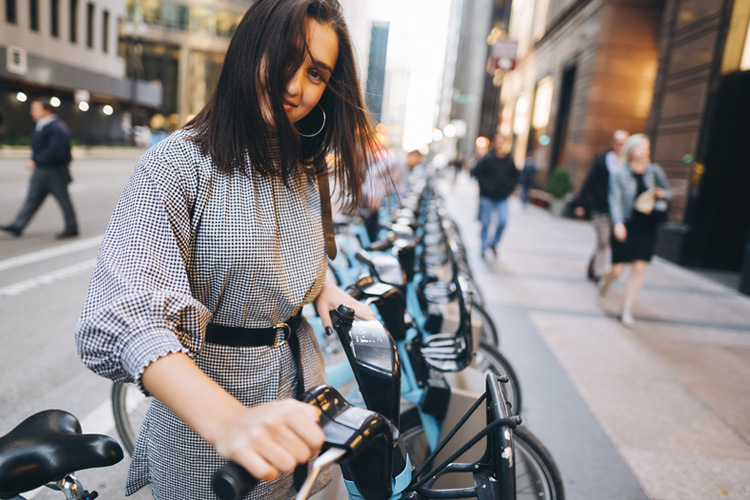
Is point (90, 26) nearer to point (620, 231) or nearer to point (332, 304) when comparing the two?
point (620, 231)

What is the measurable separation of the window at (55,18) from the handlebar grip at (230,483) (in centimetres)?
3892

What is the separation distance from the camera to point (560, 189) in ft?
55.8

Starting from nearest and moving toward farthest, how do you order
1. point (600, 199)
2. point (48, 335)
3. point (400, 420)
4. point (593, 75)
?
point (400, 420) → point (48, 335) → point (600, 199) → point (593, 75)

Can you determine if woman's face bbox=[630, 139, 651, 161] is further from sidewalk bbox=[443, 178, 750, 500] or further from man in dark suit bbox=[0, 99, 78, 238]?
man in dark suit bbox=[0, 99, 78, 238]

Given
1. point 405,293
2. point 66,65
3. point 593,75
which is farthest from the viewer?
point 66,65

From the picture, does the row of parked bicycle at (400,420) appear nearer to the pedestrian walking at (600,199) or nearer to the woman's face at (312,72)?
the woman's face at (312,72)

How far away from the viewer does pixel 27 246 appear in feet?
25.4

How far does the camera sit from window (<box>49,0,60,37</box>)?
31723 millimetres

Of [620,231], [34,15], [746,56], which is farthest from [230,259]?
[34,15]

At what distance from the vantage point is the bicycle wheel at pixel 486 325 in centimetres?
416

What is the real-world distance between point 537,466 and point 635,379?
2.92 m

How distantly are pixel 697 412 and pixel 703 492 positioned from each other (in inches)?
46.6

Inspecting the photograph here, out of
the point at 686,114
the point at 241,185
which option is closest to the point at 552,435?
the point at 241,185

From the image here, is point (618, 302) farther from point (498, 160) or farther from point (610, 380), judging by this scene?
point (498, 160)
